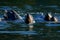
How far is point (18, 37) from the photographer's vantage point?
15.8 metres

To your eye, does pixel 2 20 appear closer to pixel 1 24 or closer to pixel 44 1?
pixel 1 24

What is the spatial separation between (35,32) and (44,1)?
14.9 meters

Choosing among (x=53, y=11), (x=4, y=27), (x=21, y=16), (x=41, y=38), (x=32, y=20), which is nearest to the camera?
(x=41, y=38)

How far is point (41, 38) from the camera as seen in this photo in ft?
50.9

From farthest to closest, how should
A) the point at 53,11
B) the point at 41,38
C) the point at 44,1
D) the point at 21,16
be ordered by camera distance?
1. the point at 44,1
2. the point at 53,11
3. the point at 21,16
4. the point at 41,38

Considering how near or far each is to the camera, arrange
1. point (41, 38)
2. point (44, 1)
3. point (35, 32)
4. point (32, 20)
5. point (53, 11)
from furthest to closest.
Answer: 1. point (44, 1)
2. point (53, 11)
3. point (32, 20)
4. point (35, 32)
5. point (41, 38)

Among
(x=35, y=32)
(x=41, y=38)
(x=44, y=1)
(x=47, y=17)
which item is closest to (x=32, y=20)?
(x=47, y=17)

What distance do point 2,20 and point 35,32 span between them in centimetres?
366

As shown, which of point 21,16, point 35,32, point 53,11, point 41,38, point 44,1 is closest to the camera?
point 41,38

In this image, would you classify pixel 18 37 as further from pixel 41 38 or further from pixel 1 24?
pixel 1 24

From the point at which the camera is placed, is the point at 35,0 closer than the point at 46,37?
No

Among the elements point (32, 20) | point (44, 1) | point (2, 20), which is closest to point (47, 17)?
point (32, 20)

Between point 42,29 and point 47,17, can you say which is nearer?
point 42,29

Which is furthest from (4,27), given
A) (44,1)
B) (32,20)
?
(44,1)
